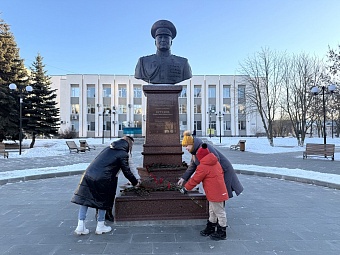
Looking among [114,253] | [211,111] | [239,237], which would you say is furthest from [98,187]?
[211,111]

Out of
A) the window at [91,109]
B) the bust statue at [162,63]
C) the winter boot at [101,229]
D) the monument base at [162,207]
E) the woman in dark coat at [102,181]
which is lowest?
the winter boot at [101,229]

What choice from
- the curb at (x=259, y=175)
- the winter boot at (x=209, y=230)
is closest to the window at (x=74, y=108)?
the curb at (x=259, y=175)

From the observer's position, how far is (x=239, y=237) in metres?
3.88

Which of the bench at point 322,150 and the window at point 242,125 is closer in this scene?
the bench at point 322,150

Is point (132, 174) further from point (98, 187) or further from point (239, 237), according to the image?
point (239, 237)

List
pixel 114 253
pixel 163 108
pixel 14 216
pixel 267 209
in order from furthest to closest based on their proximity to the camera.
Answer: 1. pixel 163 108
2. pixel 267 209
3. pixel 14 216
4. pixel 114 253

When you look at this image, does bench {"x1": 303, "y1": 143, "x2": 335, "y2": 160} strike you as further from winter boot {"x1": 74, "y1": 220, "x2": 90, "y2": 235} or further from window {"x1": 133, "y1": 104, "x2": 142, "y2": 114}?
window {"x1": 133, "y1": 104, "x2": 142, "y2": 114}

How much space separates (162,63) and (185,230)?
3862 millimetres

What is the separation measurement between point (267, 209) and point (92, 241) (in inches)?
135

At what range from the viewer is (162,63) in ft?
21.0

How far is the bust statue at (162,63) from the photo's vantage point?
6.33 meters

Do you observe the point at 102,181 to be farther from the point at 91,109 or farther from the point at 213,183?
the point at 91,109

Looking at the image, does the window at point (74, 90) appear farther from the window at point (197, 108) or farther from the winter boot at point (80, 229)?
the winter boot at point (80, 229)

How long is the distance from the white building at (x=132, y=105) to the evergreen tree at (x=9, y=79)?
22.0 m
